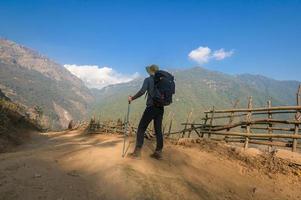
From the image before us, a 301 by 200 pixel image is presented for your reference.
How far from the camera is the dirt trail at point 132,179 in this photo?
4.02m

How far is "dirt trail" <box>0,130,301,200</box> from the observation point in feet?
13.2

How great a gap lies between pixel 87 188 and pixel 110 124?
1925cm

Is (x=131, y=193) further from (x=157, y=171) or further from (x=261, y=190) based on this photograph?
(x=261, y=190)

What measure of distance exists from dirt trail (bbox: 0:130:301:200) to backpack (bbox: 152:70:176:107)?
1185 mm

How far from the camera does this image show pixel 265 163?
746cm

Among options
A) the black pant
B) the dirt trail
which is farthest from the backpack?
A: the dirt trail

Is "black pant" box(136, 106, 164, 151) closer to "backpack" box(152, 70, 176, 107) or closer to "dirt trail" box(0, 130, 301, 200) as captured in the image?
"backpack" box(152, 70, 176, 107)

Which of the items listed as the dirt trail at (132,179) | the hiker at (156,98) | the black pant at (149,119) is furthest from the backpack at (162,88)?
the dirt trail at (132,179)

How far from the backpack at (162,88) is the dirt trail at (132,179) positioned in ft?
3.89

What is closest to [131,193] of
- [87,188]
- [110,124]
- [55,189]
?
[87,188]

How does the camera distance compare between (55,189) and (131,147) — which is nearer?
(55,189)

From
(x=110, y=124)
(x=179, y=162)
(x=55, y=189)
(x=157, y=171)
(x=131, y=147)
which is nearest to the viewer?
(x=55, y=189)

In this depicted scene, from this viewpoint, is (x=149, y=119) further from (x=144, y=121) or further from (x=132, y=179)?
(x=132, y=179)

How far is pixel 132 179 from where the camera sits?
4.35 meters
